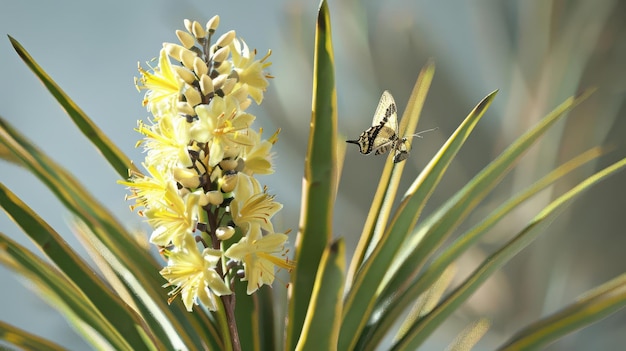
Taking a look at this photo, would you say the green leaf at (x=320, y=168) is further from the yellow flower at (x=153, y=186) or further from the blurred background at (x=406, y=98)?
the blurred background at (x=406, y=98)

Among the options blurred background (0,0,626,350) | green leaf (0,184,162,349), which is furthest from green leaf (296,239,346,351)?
blurred background (0,0,626,350)

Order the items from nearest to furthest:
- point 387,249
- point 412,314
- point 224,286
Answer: point 224,286, point 387,249, point 412,314

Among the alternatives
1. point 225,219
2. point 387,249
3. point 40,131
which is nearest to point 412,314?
point 387,249

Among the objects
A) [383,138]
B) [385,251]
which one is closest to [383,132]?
[383,138]

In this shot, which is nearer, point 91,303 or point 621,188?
point 91,303

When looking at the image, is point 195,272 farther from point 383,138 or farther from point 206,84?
point 383,138

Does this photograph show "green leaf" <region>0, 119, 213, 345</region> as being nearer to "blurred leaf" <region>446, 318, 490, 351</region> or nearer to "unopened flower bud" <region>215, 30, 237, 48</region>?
"unopened flower bud" <region>215, 30, 237, 48</region>

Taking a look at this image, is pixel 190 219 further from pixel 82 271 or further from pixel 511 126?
pixel 511 126

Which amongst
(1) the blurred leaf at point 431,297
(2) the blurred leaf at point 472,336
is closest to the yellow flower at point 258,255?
(1) the blurred leaf at point 431,297
